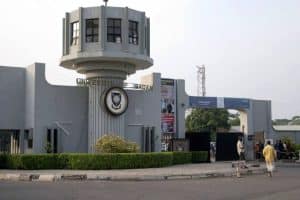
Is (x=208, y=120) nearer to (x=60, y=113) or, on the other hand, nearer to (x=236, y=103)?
(x=236, y=103)

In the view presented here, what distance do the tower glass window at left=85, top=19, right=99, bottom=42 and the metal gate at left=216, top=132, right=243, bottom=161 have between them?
13.8 meters

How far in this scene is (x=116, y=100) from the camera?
3073 cm

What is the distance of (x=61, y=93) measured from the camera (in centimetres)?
3094

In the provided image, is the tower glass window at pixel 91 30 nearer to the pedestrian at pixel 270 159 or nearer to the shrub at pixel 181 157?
the shrub at pixel 181 157


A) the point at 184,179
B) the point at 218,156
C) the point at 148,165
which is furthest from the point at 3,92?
the point at 218,156

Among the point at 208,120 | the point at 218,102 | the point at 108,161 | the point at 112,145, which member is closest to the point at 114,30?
the point at 112,145

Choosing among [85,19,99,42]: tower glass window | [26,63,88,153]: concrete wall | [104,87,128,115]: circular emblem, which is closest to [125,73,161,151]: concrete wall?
[104,87,128,115]: circular emblem

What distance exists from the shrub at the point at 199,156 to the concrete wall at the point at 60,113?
311 inches

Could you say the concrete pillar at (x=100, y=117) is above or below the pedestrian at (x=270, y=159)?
above

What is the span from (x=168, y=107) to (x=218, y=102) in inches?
213

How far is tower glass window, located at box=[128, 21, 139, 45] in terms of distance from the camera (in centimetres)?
3048

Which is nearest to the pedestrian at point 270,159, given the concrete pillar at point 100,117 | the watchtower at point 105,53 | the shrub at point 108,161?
the shrub at point 108,161

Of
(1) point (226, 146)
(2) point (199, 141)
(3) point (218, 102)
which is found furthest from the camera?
(3) point (218, 102)

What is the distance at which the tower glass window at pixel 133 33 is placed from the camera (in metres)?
30.5
